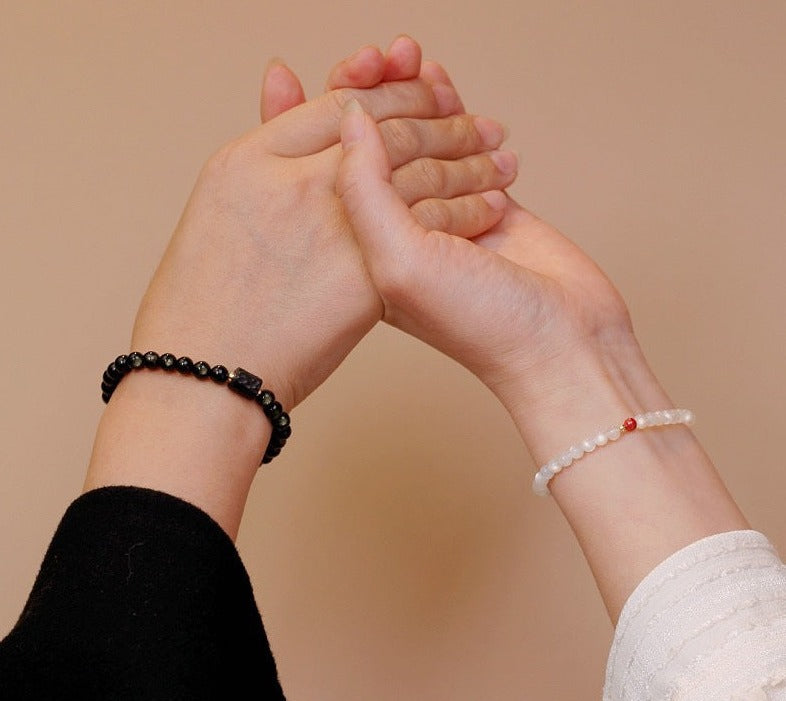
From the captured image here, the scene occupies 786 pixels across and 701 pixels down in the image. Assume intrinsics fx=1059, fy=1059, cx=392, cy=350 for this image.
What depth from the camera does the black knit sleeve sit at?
0.76 meters

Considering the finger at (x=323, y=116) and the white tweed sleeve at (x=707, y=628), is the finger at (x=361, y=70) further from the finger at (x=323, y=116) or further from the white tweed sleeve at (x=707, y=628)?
the white tweed sleeve at (x=707, y=628)

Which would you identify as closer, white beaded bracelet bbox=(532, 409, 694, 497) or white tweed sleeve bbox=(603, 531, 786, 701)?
white tweed sleeve bbox=(603, 531, 786, 701)

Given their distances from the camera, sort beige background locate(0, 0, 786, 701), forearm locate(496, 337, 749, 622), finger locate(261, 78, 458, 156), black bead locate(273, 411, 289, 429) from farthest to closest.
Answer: beige background locate(0, 0, 786, 701) < finger locate(261, 78, 458, 156) < black bead locate(273, 411, 289, 429) < forearm locate(496, 337, 749, 622)

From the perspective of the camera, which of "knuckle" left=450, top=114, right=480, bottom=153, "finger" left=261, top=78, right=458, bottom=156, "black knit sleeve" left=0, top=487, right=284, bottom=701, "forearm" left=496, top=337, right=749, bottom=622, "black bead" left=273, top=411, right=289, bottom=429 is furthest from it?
"knuckle" left=450, top=114, right=480, bottom=153

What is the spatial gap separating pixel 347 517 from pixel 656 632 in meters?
0.75

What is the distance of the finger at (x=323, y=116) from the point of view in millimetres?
1163

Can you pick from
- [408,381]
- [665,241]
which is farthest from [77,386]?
[665,241]

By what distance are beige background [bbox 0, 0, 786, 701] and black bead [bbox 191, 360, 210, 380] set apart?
551mm

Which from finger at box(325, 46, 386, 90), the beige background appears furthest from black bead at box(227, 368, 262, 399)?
the beige background

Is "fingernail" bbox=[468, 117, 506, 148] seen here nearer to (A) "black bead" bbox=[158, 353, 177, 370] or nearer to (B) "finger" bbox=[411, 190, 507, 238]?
(B) "finger" bbox=[411, 190, 507, 238]

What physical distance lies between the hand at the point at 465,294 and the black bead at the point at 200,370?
19cm

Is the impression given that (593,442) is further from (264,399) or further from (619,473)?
(264,399)

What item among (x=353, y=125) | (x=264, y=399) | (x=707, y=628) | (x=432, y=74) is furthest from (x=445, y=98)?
(x=707, y=628)

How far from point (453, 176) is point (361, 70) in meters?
0.16
